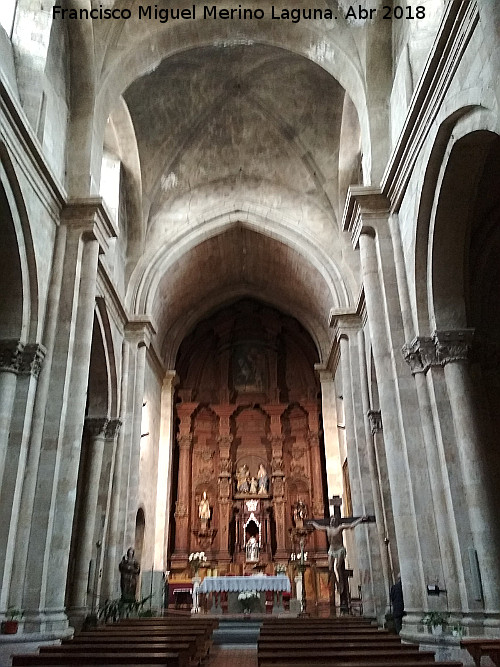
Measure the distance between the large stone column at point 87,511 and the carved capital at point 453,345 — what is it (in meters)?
8.97

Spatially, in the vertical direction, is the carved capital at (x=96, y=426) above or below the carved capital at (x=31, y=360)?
above

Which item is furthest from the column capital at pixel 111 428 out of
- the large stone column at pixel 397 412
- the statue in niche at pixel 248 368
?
Result: the statue in niche at pixel 248 368

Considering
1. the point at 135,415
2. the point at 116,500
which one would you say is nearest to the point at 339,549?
the point at 116,500

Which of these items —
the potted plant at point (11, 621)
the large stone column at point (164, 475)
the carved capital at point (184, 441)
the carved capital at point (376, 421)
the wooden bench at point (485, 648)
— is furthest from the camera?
the carved capital at point (184, 441)

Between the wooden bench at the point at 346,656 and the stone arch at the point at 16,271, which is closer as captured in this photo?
the wooden bench at the point at 346,656

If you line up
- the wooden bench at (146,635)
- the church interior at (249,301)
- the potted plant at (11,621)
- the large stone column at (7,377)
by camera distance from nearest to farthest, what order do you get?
the wooden bench at (146,635)
the potted plant at (11,621)
the church interior at (249,301)
the large stone column at (7,377)

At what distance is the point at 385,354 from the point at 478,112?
4791mm

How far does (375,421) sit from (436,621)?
724 centimetres

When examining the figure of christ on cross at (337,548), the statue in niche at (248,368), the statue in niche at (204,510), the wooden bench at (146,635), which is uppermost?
the statue in niche at (248,368)

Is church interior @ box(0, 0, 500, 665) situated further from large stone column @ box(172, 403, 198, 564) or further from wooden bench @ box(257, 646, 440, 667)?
wooden bench @ box(257, 646, 440, 667)

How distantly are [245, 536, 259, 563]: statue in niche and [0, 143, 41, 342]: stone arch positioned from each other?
49.1 ft

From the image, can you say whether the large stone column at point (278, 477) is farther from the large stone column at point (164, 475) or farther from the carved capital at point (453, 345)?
the carved capital at point (453, 345)

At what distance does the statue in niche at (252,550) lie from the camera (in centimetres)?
2270

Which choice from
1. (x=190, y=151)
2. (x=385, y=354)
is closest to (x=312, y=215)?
(x=190, y=151)
